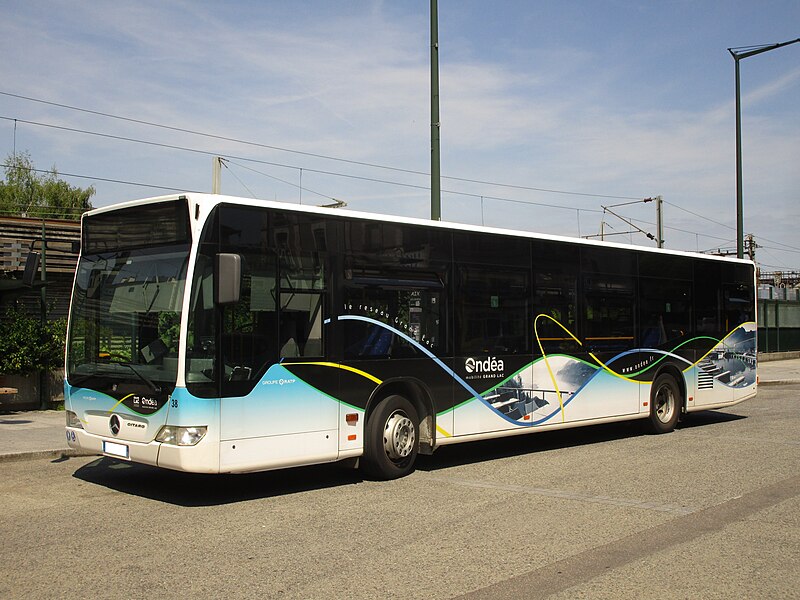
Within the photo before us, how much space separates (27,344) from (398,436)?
9.20 m

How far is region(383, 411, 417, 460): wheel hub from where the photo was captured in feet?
32.9

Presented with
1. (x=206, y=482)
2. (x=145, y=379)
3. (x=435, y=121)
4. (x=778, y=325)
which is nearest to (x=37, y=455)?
(x=206, y=482)

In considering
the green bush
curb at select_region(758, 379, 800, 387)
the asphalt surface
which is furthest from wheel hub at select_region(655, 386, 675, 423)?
curb at select_region(758, 379, 800, 387)

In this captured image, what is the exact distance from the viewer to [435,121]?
621 inches

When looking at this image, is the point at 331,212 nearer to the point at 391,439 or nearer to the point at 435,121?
the point at 391,439

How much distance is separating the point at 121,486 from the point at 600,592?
596 cm

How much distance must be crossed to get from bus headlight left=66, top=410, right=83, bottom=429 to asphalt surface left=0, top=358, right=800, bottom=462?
2179 millimetres

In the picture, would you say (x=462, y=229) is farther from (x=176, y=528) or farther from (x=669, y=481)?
(x=176, y=528)

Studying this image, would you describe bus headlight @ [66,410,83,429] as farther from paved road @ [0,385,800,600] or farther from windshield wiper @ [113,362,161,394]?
windshield wiper @ [113,362,161,394]

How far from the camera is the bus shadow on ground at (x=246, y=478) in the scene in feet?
30.3

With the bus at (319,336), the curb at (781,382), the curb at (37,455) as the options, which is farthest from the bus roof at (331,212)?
the curb at (781,382)

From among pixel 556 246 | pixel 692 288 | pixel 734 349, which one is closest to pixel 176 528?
pixel 556 246

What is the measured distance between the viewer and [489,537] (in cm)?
717

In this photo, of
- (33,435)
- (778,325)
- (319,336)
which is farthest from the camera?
(778,325)
